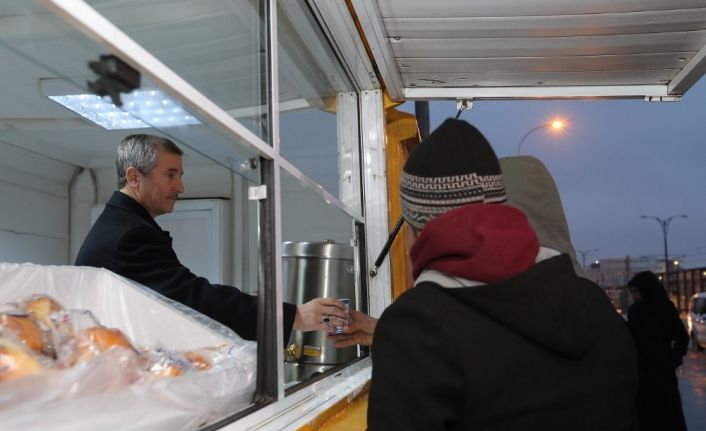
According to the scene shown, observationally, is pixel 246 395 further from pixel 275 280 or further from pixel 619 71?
pixel 619 71

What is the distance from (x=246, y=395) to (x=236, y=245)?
468 cm

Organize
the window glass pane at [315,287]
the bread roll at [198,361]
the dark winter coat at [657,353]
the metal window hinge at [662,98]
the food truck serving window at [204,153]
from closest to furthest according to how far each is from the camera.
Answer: the bread roll at [198,361] < the food truck serving window at [204,153] < the window glass pane at [315,287] < the metal window hinge at [662,98] < the dark winter coat at [657,353]

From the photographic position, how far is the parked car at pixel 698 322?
16891 millimetres

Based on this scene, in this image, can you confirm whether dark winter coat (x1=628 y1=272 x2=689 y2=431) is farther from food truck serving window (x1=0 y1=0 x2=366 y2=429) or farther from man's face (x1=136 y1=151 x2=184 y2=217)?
man's face (x1=136 y1=151 x2=184 y2=217)

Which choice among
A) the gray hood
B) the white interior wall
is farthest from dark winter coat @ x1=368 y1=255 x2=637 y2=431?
the white interior wall

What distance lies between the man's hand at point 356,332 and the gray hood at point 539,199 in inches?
32.2

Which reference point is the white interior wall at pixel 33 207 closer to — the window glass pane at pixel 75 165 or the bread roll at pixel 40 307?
the window glass pane at pixel 75 165

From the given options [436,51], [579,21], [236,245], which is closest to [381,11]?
[436,51]

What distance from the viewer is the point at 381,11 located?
2.75m

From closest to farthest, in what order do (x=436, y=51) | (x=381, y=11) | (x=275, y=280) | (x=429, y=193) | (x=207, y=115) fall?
(x=429, y=193), (x=207, y=115), (x=275, y=280), (x=381, y=11), (x=436, y=51)

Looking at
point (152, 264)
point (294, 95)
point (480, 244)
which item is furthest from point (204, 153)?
point (480, 244)

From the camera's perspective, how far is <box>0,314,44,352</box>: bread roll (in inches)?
51.6

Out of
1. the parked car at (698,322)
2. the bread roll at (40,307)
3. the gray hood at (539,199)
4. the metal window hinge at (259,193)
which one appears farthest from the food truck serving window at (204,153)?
the parked car at (698,322)

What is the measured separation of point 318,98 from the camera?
3.66m
